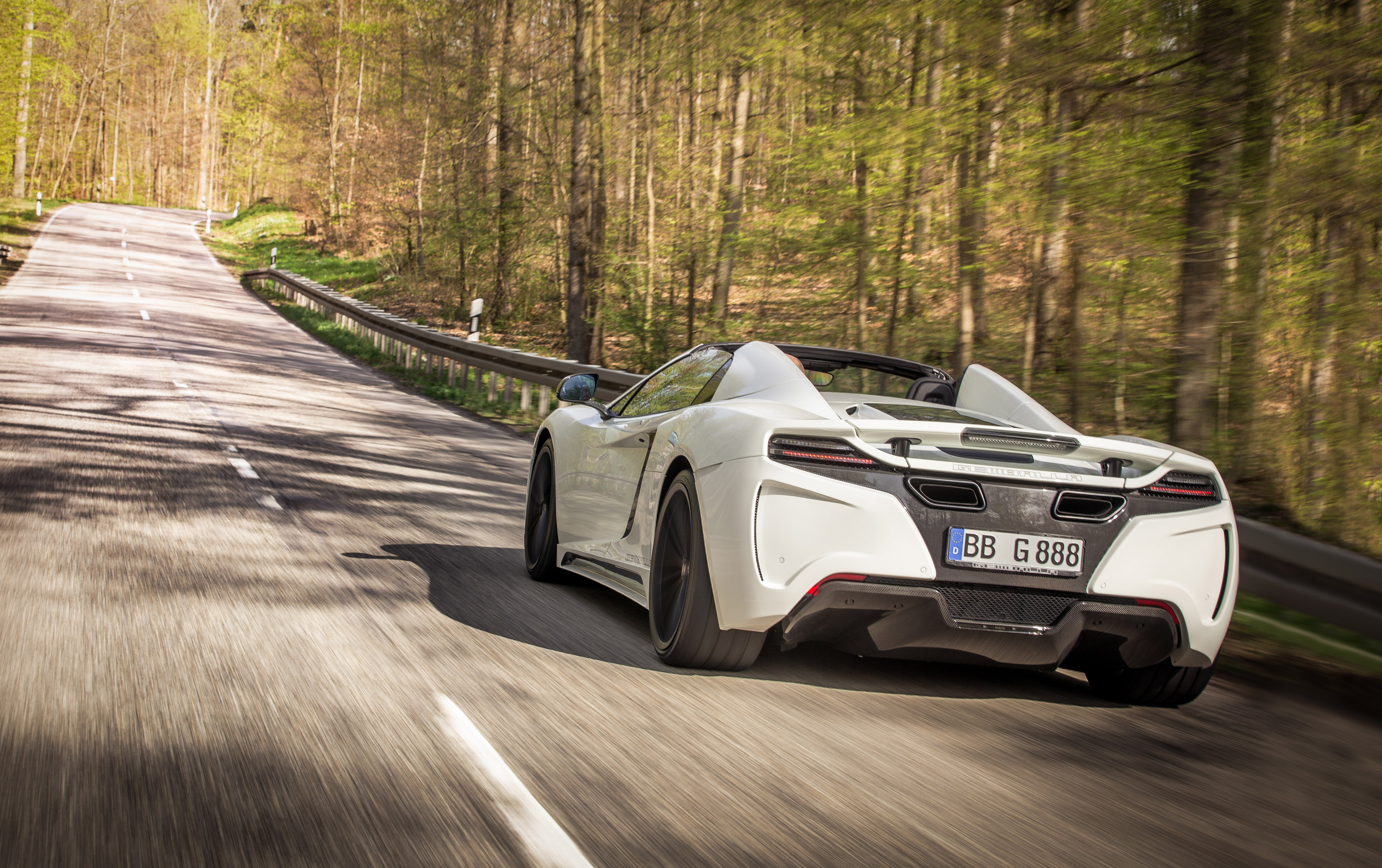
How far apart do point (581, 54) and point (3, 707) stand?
56.7 ft

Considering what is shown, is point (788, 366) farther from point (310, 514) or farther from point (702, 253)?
point (702, 253)

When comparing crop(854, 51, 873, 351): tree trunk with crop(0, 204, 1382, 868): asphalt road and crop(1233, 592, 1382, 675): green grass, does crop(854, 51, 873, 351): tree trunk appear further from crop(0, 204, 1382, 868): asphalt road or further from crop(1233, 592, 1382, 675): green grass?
crop(1233, 592, 1382, 675): green grass

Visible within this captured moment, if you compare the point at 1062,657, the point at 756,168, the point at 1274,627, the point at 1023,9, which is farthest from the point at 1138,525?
the point at 756,168

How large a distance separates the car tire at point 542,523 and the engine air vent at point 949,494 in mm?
2736

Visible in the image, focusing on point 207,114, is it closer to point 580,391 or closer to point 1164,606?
point 580,391

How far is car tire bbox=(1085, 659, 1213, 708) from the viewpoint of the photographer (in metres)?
4.56

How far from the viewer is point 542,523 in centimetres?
655

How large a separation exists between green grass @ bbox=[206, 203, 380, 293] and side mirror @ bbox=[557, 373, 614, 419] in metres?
35.5

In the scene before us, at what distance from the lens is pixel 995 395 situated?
526 centimetres

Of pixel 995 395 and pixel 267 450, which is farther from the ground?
pixel 995 395

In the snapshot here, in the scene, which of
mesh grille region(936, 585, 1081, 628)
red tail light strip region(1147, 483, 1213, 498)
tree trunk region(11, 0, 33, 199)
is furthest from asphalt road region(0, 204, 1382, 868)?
tree trunk region(11, 0, 33, 199)

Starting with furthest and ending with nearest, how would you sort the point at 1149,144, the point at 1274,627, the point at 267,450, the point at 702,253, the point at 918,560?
1. the point at 702,253
2. the point at 267,450
3. the point at 1149,144
4. the point at 1274,627
5. the point at 918,560

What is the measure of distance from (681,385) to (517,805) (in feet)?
9.15

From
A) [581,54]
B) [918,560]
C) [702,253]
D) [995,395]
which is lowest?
[918,560]
